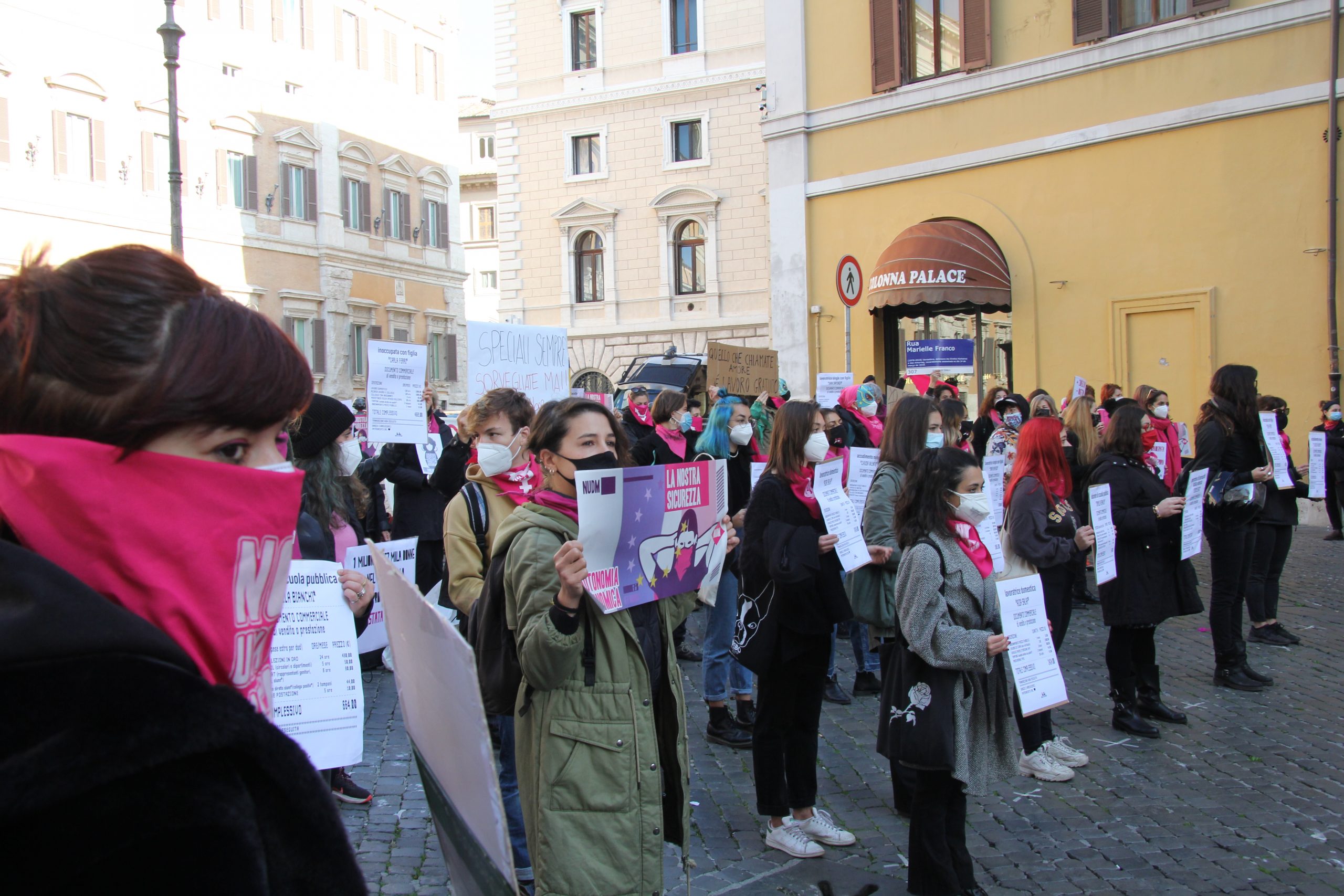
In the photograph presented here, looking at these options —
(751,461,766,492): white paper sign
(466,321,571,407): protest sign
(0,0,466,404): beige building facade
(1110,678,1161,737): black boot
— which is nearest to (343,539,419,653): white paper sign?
(751,461,766,492): white paper sign

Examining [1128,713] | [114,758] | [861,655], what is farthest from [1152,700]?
[114,758]

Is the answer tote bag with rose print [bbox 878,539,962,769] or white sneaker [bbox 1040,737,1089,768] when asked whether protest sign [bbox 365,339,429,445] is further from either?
white sneaker [bbox 1040,737,1089,768]

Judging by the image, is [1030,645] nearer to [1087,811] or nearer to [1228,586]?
[1087,811]

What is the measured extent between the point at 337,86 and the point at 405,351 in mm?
34508

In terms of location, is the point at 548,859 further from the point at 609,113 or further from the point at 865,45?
the point at 609,113

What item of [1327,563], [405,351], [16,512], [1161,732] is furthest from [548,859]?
[1327,563]

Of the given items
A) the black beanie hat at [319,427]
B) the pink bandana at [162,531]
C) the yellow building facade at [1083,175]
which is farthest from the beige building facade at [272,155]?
the pink bandana at [162,531]

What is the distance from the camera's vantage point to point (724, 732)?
619 centimetres

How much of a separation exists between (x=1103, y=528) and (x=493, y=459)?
3663 mm

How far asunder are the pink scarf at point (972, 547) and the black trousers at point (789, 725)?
2.64 ft

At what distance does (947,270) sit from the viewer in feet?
54.7

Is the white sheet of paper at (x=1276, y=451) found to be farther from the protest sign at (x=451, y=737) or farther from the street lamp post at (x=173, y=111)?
the street lamp post at (x=173, y=111)

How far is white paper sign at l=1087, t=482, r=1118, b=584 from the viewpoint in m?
5.95

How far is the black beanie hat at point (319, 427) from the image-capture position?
4.25 meters
